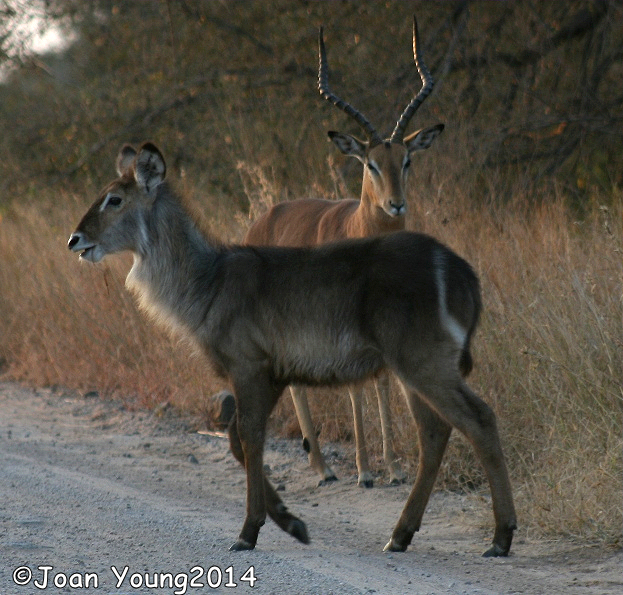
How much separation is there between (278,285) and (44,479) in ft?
A: 6.99

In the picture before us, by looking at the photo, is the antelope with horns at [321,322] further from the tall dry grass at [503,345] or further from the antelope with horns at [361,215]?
the antelope with horns at [361,215]

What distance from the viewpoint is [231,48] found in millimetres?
13320

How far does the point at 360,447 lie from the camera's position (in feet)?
23.1

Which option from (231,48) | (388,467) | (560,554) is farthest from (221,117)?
(560,554)

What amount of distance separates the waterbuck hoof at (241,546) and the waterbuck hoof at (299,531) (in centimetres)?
28

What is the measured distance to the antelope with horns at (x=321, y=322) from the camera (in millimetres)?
5070

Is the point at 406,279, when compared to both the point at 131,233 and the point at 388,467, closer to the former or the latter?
the point at 131,233

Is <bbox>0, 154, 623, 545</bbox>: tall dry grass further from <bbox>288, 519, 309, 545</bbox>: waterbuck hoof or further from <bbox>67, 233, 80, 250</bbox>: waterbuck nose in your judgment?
<bbox>288, 519, 309, 545</bbox>: waterbuck hoof

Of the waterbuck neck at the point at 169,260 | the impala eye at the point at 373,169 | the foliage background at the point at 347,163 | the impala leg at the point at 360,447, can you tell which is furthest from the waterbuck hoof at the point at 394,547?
the impala eye at the point at 373,169

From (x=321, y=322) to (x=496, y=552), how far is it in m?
1.41

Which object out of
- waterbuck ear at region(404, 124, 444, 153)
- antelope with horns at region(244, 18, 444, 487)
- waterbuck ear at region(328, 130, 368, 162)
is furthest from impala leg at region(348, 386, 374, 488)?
waterbuck ear at region(404, 124, 444, 153)

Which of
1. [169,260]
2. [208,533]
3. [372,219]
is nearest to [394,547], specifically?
[208,533]

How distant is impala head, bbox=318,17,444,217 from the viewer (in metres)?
7.50

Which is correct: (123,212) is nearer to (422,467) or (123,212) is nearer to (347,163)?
(422,467)
